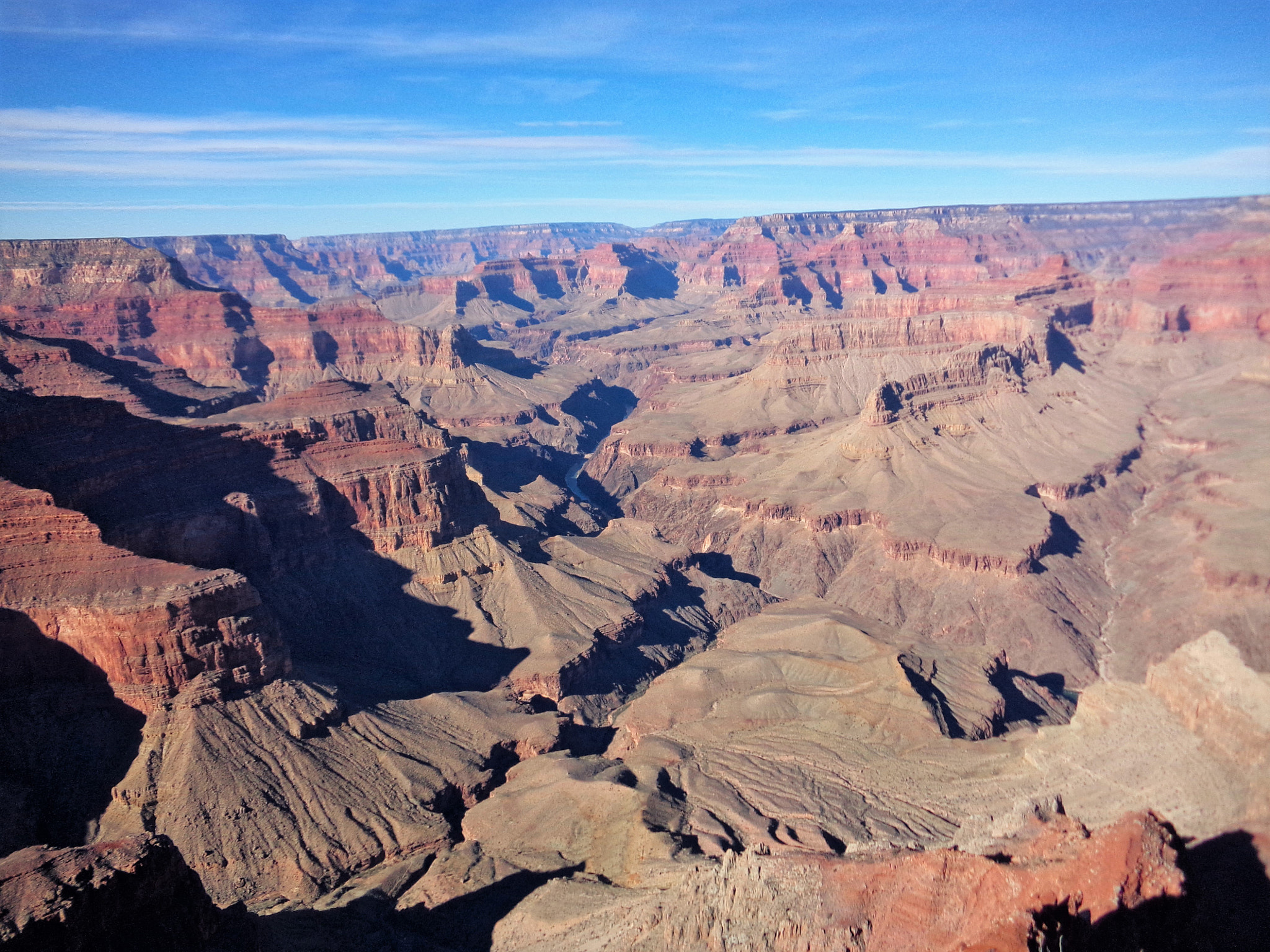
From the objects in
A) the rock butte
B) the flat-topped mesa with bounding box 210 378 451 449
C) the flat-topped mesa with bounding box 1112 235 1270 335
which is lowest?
the rock butte

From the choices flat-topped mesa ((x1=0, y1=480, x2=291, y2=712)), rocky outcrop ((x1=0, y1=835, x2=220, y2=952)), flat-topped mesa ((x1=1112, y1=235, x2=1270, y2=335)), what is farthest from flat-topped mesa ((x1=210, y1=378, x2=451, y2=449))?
flat-topped mesa ((x1=1112, y1=235, x2=1270, y2=335))

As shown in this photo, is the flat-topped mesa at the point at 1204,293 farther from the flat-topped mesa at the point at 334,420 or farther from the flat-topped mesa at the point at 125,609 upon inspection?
the flat-topped mesa at the point at 125,609

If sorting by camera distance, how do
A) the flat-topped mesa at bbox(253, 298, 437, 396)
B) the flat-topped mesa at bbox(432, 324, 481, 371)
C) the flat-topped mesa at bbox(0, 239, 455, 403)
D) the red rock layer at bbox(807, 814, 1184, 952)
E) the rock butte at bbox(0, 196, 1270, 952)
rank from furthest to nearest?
the flat-topped mesa at bbox(432, 324, 481, 371), the flat-topped mesa at bbox(253, 298, 437, 396), the flat-topped mesa at bbox(0, 239, 455, 403), the rock butte at bbox(0, 196, 1270, 952), the red rock layer at bbox(807, 814, 1184, 952)

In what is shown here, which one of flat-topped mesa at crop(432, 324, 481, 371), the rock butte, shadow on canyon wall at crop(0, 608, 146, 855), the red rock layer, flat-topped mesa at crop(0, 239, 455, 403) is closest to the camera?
the red rock layer

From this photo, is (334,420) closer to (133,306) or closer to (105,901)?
(105,901)

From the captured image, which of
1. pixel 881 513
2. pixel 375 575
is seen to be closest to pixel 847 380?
pixel 881 513

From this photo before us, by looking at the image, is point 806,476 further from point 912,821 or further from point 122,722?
point 122,722

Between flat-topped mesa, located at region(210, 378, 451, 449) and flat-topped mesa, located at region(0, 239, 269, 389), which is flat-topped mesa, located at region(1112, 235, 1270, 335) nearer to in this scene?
flat-topped mesa, located at region(210, 378, 451, 449)

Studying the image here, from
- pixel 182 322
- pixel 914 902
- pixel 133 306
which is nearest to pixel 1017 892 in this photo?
pixel 914 902
